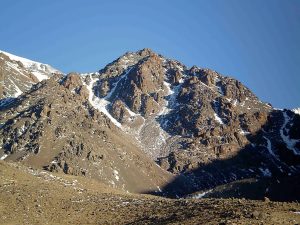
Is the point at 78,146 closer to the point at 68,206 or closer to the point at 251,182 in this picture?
the point at 251,182

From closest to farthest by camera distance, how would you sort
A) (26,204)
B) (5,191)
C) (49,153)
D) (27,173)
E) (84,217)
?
(84,217)
(26,204)
(5,191)
(27,173)
(49,153)

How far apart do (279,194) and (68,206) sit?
122958 mm

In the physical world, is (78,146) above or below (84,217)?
above

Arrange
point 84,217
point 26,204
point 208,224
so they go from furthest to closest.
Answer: point 26,204 < point 84,217 < point 208,224

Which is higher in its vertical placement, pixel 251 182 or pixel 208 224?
pixel 251 182

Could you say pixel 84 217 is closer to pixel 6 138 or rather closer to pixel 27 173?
pixel 27 173

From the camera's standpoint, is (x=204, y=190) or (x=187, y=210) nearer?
(x=187, y=210)

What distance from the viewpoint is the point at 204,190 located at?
19712 centimetres

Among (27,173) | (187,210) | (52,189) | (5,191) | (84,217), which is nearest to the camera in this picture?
(187,210)

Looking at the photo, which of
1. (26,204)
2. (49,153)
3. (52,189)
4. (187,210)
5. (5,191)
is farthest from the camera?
(49,153)

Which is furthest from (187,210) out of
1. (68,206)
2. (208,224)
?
(68,206)

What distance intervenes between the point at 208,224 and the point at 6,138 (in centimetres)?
16555

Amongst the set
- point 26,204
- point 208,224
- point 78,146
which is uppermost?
point 78,146

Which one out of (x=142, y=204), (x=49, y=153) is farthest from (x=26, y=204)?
(x=49, y=153)
